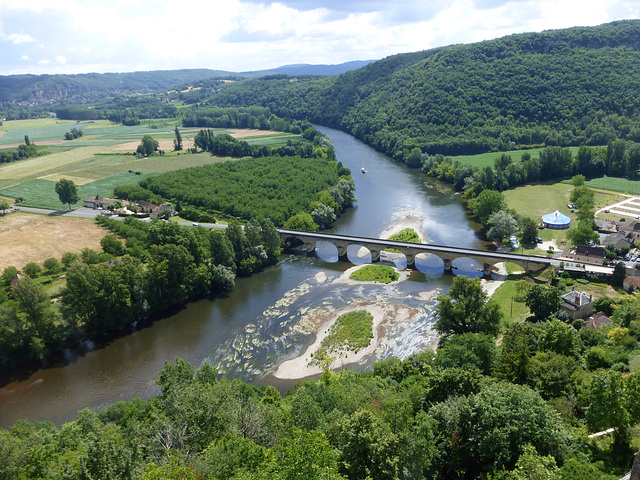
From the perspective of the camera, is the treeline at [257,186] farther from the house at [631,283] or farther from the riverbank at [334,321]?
the house at [631,283]

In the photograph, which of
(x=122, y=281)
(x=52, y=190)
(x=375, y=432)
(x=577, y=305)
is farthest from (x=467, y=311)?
(x=52, y=190)

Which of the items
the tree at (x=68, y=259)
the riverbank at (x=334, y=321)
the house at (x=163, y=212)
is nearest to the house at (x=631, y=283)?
the riverbank at (x=334, y=321)

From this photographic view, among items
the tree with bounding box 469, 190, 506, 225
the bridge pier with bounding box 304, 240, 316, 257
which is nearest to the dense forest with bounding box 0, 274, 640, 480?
the bridge pier with bounding box 304, 240, 316, 257

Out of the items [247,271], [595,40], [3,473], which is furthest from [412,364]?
[595,40]

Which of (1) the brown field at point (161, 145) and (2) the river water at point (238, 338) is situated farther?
(1) the brown field at point (161, 145)

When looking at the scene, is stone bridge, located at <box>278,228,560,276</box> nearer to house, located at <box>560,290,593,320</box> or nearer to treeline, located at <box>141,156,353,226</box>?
treeline, located at <box>141,156,353,226</box>
